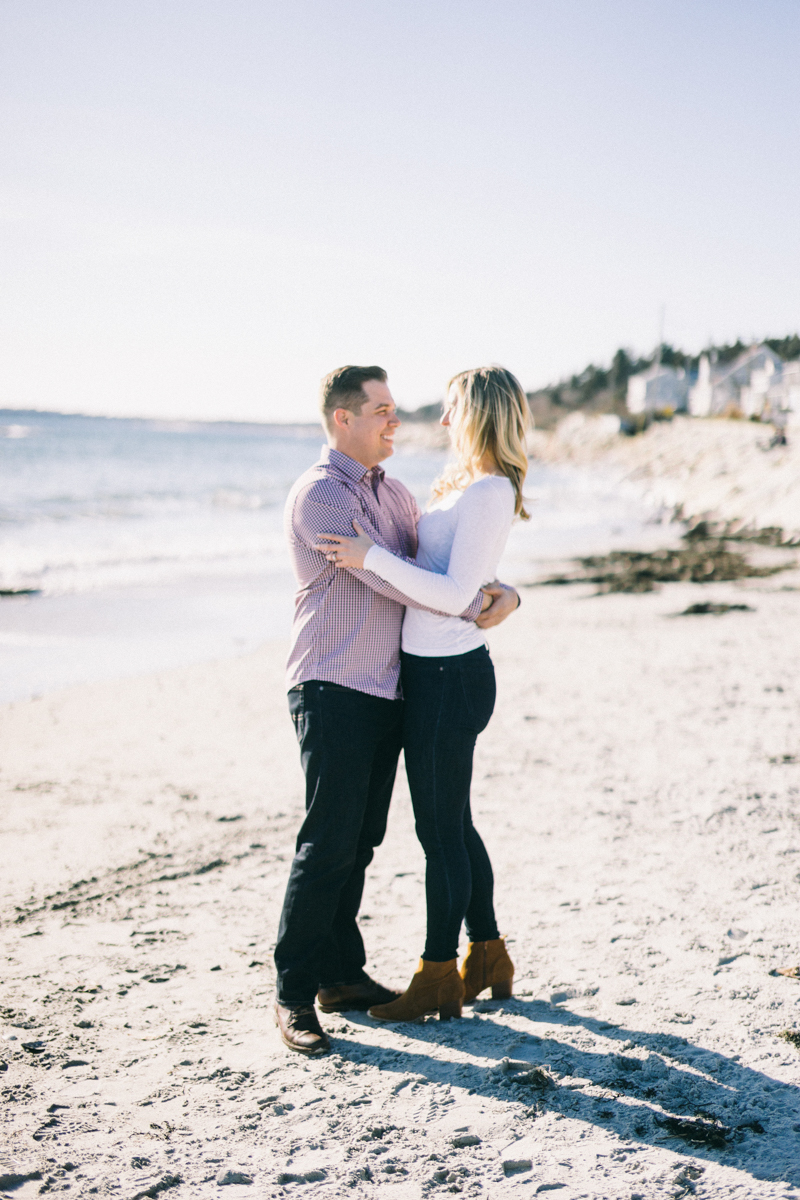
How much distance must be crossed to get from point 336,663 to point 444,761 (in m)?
0.49

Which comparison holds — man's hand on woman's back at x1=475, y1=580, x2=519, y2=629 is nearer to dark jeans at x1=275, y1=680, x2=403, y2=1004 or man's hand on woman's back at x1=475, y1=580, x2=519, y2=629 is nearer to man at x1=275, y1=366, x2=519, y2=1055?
man at x1=275, y1=366, x2=519, y2=1055

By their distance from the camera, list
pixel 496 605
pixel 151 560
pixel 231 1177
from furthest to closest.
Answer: pixel 151 560
pixel 496 605
pixel 231 1177

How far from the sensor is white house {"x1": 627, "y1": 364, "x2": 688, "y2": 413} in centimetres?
8150

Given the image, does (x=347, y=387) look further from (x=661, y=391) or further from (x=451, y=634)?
(x=661, y=391)

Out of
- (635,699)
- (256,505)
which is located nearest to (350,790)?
(635,699)

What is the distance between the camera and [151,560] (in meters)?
18.0

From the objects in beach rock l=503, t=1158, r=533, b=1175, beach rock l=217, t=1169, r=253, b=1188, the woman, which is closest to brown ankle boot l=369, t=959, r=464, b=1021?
the woman

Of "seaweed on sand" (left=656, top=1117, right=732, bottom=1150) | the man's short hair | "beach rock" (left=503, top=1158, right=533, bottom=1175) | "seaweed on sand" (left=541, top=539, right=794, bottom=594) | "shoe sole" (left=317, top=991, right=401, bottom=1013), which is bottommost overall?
"shoe sole" (left=317, top=991, right=401, bottom=1013)

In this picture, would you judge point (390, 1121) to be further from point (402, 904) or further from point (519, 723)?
point (519, 723)

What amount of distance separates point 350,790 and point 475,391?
4.53 feet

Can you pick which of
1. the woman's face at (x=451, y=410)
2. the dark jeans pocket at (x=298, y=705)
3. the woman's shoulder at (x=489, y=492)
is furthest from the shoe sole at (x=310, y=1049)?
the woman's face at (x=451, y=410)

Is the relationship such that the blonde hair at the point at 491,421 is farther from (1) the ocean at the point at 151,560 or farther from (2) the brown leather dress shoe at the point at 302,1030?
(1) the ocean at the point at 151,560

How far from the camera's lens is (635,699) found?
757 centimetres

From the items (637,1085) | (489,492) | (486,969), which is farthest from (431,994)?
(489,492)
